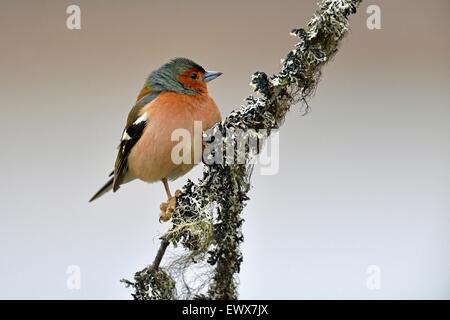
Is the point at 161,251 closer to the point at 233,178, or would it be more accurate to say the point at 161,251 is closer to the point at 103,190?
the point at 233,178

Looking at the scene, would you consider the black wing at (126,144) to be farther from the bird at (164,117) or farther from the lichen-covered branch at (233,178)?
the lichen-covered branch at (233,178)

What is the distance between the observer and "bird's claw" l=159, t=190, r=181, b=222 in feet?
3.90

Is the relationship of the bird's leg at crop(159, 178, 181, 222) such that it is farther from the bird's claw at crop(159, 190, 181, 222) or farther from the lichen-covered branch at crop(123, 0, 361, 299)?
the lichen-covered branch at crop(123, 0, 361, 299)

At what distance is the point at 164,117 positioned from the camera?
4.34 feet

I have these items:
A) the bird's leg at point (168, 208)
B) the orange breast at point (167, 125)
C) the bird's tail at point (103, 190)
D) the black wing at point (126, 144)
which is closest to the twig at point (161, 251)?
the bird's leg at point (168, 208)

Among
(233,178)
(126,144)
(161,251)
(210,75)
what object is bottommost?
(161,251)

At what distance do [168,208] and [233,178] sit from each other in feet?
0.95

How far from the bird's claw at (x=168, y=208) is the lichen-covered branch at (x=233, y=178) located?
16 cm

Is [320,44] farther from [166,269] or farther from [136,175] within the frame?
[136,175]

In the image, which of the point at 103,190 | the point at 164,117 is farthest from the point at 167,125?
the point at 103,190

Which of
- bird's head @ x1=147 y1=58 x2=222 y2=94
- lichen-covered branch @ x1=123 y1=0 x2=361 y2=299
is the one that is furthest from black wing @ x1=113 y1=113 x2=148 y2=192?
lichen-covered branch @ x1=123 y1=0 x2=361 y2=299

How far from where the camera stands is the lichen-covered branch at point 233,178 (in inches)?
36.6
